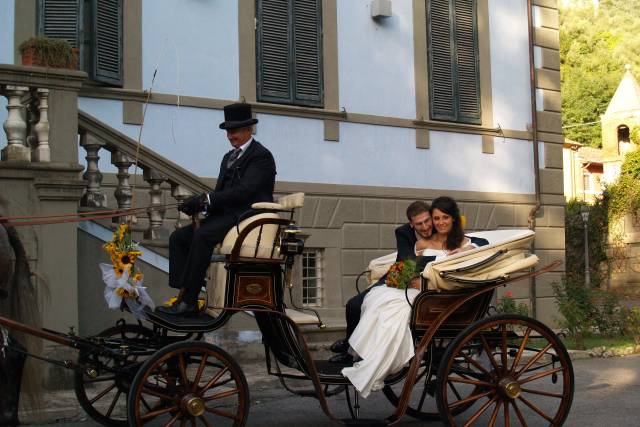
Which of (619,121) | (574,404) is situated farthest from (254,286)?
(619,121)

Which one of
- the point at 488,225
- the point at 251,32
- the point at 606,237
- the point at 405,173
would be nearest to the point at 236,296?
the point at 251,32

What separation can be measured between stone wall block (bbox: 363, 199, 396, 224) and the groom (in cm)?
707

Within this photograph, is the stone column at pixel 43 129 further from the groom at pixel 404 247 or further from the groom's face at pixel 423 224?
the groom's face at pixel 423 224

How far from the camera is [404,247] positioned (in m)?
7.64

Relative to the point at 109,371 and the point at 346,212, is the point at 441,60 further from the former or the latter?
the point at 109,371

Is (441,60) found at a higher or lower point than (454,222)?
higher

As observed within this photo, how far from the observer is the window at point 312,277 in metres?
14.5

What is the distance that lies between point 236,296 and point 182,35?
7.37 m

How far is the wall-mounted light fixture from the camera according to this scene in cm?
1503

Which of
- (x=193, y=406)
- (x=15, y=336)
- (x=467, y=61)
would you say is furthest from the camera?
(x=467, y=61)

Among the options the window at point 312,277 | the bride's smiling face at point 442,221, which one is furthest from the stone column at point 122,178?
the window at point 312,277

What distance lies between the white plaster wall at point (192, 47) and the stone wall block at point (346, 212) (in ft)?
8.02

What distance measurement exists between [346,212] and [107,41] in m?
4.52

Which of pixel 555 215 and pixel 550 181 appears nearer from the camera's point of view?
pixel 550 181
